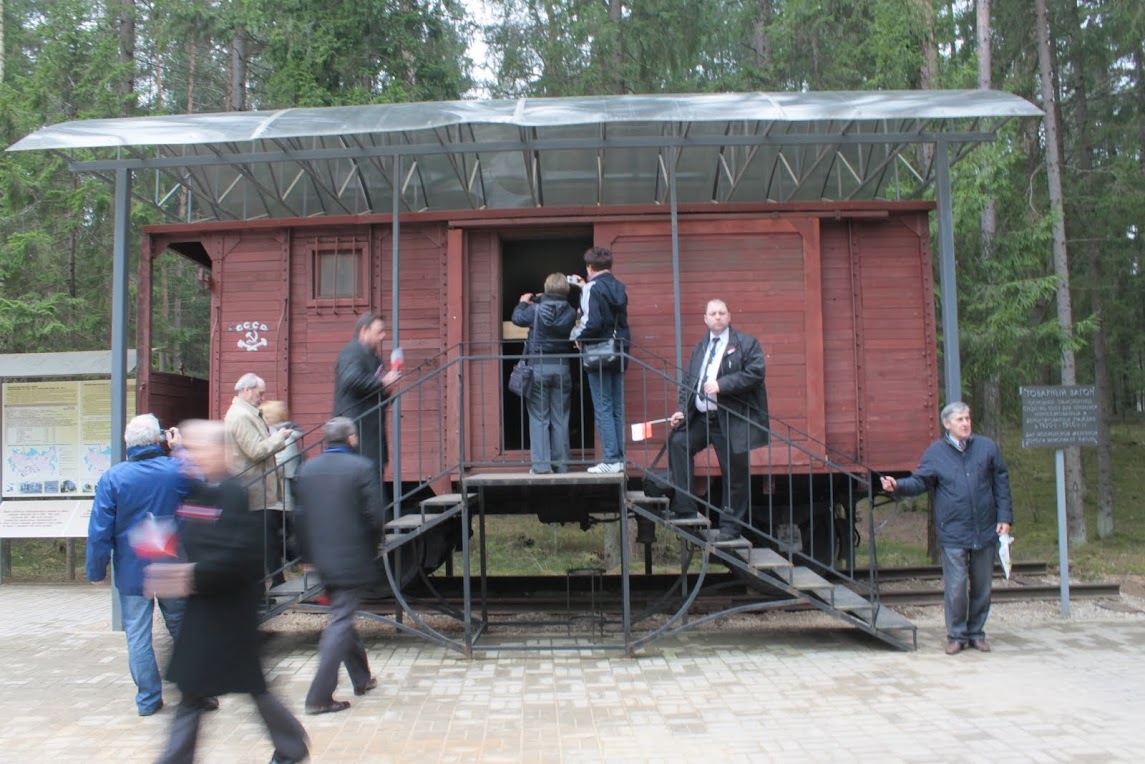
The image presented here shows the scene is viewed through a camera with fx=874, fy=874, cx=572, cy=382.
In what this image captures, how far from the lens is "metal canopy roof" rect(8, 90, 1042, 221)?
22.6ft

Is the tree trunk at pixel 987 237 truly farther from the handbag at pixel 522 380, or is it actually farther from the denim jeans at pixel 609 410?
the handbag at pixel 522 380

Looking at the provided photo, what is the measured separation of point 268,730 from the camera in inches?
149

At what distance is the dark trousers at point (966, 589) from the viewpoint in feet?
21.1

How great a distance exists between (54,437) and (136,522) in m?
5.97

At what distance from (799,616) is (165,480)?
5596mm

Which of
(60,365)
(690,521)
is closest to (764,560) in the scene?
(690,521)

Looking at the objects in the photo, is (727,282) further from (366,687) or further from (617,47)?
(617,47)

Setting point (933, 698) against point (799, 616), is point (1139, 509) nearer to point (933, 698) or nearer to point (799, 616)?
point (799, 616)

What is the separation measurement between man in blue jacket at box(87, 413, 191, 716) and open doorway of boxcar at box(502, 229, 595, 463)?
3780 mm

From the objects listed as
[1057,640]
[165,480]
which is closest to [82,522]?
[165,480]

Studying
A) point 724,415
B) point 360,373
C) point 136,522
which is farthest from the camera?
point 724,415

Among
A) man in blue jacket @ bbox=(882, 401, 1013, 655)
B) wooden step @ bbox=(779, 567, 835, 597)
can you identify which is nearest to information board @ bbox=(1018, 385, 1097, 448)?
man in blue jacket @ bbox=(882, 401, 1013, 655)

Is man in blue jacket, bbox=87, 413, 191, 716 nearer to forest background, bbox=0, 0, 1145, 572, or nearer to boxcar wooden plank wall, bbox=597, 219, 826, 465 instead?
boxcar wooden plank wall, bbox=597, 219, 826, 465

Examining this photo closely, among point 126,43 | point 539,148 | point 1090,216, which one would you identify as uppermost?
point 126,43
